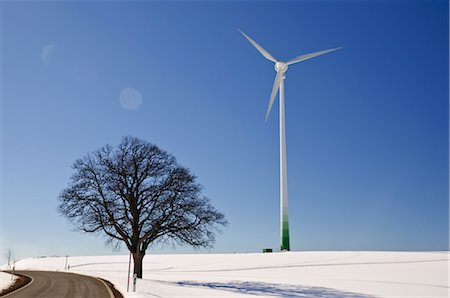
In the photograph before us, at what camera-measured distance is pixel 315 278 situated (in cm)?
3781

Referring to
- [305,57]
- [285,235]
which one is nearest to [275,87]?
[305,57]

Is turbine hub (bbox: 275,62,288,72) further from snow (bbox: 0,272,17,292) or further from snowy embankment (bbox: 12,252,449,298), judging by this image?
snow (bbox: 0,272,17,292)

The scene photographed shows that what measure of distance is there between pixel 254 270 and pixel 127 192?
66.2 ft

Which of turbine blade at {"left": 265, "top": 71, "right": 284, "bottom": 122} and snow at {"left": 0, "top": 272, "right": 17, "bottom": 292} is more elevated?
turbine blade at {"left": 265, "top": 71, "right": 284, "bottom": 122}

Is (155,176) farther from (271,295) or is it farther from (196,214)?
(271,295)

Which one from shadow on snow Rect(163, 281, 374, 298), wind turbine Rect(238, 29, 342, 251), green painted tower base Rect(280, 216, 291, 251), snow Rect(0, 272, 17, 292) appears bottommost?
snow Rect(0, 272, 17, 292)

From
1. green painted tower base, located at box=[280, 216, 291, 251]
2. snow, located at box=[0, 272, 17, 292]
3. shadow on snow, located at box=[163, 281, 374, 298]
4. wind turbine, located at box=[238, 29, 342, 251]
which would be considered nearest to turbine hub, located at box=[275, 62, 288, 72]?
wind turbine, located at box=[238, 29, 342, 251]

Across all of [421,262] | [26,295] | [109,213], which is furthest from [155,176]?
[421,262]

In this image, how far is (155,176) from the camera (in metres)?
35.8

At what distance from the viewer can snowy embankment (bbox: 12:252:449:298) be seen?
27422 mm

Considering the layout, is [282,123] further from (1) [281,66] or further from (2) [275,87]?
(1) [281,66]

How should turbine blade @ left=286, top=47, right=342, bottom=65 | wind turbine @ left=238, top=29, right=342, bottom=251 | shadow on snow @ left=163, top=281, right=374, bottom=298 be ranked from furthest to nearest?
1. turbine blade @ left=286, top=47, right=342, bottom=65
2. wind turbine @ left=238, top=29, right=342, bottom=251
3. shadow on snow @ left=163, top=281, right=374, bottom=298

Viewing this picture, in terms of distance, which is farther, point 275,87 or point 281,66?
point 281,66

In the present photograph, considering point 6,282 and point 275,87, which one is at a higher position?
point 275,87
